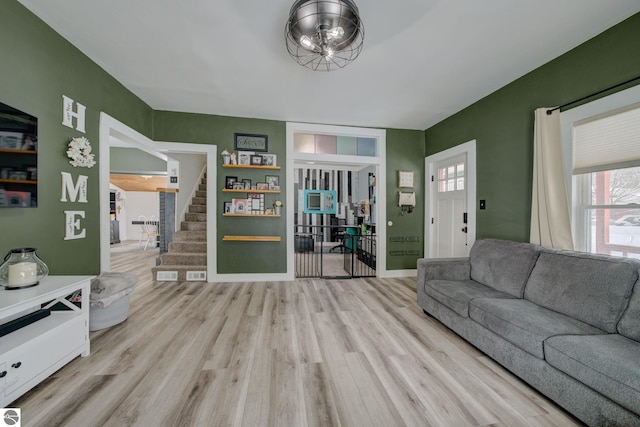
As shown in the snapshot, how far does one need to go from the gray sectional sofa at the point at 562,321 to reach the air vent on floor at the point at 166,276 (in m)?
3.84

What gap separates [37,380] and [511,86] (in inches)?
196

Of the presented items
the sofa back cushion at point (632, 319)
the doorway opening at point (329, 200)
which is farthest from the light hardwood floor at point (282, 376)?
the doorway opening at point (329, 200)

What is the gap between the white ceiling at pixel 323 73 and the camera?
1.80m

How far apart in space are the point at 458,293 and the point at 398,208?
7.43ft

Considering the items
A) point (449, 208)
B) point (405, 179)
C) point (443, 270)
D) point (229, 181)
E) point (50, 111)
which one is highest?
point (50, 111)

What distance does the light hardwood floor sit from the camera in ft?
4.45

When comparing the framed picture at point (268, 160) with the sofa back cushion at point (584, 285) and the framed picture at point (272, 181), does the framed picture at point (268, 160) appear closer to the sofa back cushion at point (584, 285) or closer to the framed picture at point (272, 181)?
the framed picture at point (272, 181)

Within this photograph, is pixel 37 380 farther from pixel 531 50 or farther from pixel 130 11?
pixel 531 50

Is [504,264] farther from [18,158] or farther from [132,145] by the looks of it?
[132,145]

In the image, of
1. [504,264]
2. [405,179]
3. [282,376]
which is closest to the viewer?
[282,376]

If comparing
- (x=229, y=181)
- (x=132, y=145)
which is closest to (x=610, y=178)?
(x=229, y=181)

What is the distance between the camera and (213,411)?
139 centimetres

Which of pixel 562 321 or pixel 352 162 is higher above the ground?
pixel 352 162

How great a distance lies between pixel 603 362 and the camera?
4.03 ft
